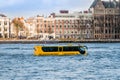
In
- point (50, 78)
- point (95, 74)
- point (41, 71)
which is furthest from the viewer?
point (41, 71)

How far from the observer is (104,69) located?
6372 cm

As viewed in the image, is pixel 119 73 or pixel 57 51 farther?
pixel 57 51

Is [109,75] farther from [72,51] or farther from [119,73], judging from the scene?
[72,51]

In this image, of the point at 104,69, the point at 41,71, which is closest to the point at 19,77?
the point at 41,71

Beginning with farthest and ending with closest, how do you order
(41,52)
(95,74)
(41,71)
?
1. (41,52)
2. (41,71)
3. (95,74)

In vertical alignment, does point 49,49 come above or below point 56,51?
above

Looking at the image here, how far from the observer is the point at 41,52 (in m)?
95.4

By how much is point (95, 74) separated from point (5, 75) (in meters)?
7.91

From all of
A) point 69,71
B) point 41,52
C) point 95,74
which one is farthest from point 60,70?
point 41,52

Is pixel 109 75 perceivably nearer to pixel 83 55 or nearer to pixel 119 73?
pixel 119 73

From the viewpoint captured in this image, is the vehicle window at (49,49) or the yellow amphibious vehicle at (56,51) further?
the vehicle window at (49,49)

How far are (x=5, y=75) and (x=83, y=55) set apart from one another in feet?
134

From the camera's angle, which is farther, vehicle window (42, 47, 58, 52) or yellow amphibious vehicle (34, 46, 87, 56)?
vehicle window (42, 47, 58, 52)

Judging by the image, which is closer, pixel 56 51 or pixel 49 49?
pixel 56 51
